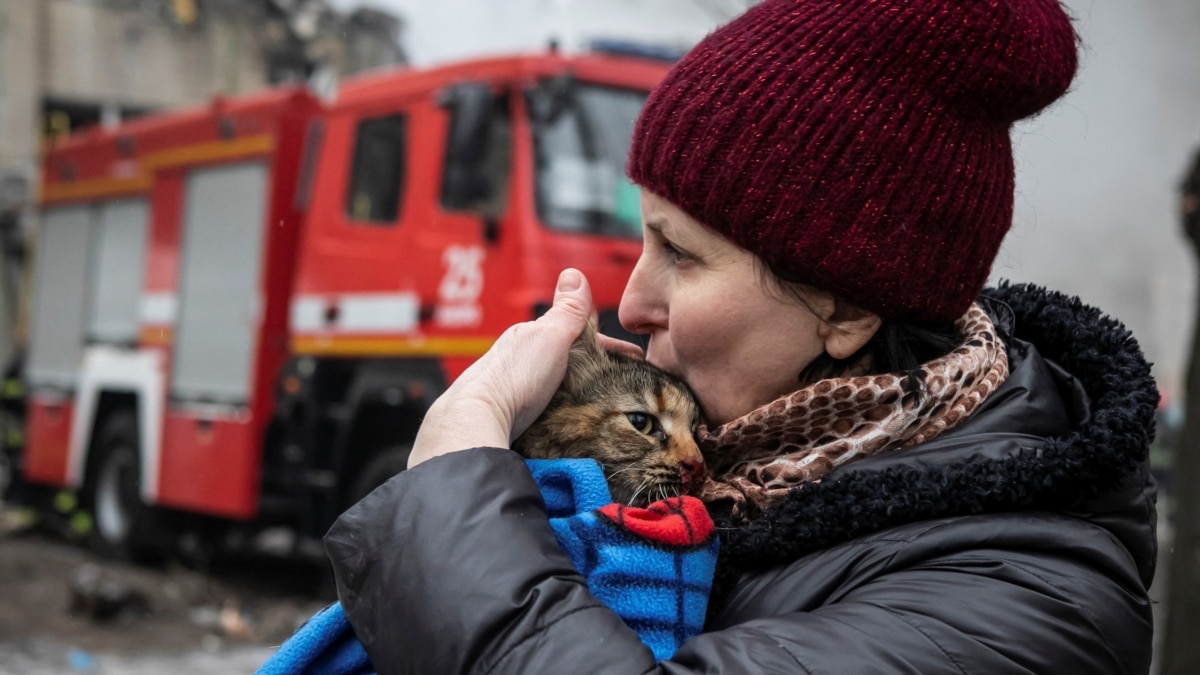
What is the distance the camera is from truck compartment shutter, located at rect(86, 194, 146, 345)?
32.5 ft

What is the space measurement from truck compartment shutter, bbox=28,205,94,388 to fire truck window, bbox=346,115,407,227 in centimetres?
454

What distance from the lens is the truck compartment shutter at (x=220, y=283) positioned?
332 inches

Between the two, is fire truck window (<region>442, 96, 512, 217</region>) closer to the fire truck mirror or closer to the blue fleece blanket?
the fire truck mirror

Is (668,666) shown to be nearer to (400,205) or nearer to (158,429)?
(400,205)

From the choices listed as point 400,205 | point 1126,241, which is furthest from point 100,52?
point 1126,241

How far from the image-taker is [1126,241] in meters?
21.1

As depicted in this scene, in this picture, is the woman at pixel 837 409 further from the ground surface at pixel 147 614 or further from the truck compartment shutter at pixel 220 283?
the truck compartment shutter at pixel 220 283

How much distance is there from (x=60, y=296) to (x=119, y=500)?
2468 millimetres

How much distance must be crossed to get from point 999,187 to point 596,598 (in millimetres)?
715

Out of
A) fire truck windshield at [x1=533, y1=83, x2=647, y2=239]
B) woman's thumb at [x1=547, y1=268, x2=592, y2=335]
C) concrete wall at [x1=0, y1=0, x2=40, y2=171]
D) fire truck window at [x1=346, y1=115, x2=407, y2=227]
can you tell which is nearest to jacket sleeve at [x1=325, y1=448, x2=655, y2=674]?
woman's thumb at [x1=547, y1=268, x2=592, y2=335]

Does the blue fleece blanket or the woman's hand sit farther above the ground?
the woman's hand

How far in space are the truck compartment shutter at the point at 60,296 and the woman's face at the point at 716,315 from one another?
10.1 metres

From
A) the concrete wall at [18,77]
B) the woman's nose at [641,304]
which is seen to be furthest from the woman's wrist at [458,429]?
the concrete wall at [18,77]

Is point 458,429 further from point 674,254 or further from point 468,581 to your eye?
point 674,254
